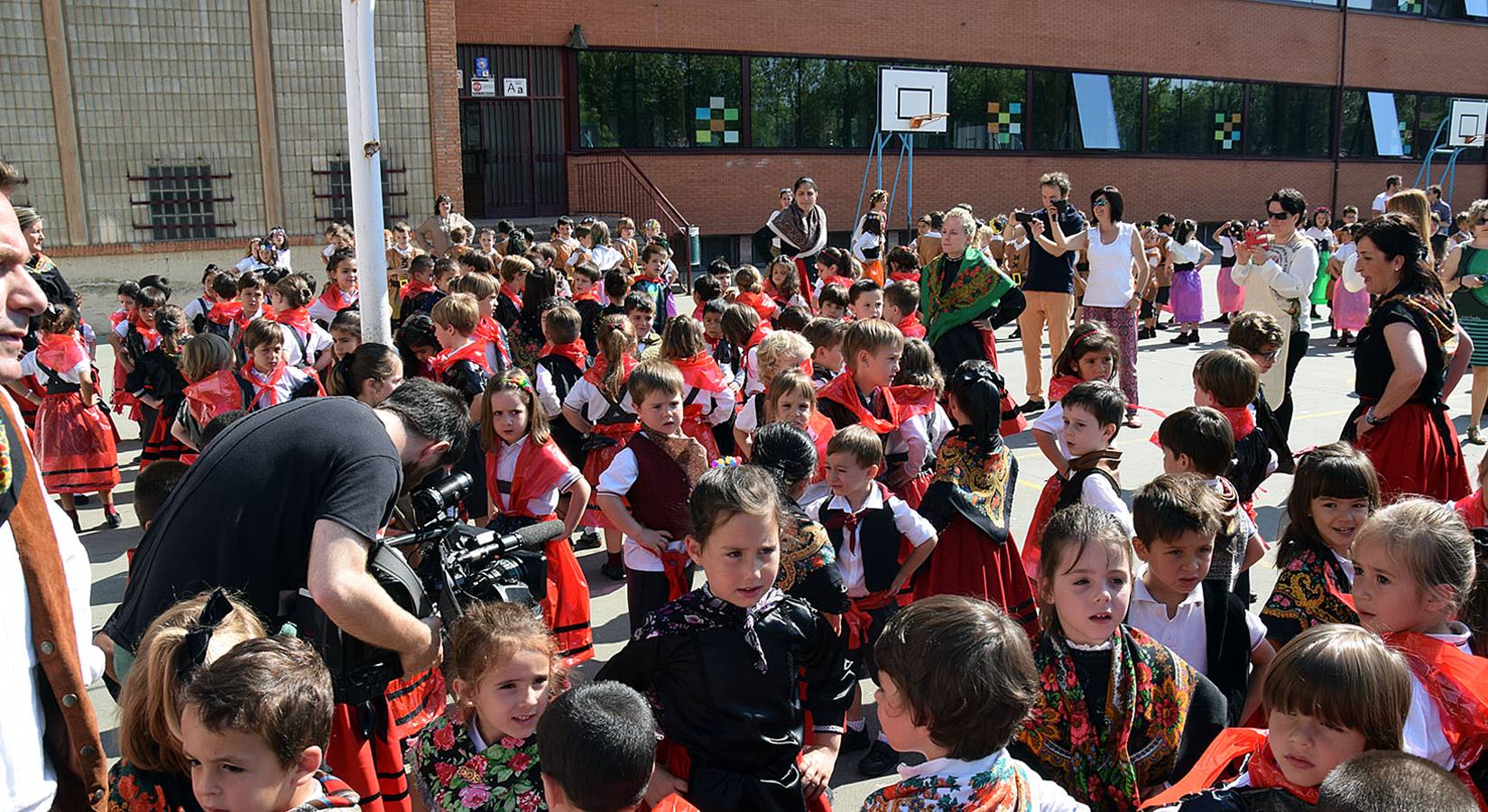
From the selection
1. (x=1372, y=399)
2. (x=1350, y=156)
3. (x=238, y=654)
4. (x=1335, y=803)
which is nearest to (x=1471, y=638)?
(x=1335, y=803)

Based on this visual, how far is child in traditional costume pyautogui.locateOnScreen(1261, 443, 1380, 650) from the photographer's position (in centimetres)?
323

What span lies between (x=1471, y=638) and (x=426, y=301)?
7435 millimetres

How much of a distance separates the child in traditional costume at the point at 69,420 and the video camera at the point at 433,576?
200 inches

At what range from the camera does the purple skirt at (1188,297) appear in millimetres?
14891

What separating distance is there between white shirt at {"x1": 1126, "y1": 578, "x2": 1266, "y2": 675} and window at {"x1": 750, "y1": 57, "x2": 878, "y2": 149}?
20770 mm

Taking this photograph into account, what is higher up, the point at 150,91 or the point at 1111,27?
the point at 1111,27

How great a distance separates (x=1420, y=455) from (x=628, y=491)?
3654 millimetres

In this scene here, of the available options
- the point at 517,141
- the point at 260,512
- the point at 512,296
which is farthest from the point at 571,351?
the point at 517,141

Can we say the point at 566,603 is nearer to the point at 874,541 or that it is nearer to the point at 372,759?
the point at 874,541

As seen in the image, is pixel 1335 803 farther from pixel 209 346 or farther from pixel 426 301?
pixel 426 301

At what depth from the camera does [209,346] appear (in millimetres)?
6066

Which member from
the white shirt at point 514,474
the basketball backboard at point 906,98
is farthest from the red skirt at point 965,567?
the basketball backboard at point 906,98

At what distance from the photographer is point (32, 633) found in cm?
221

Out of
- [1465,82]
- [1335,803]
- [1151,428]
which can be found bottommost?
[1151,428]
